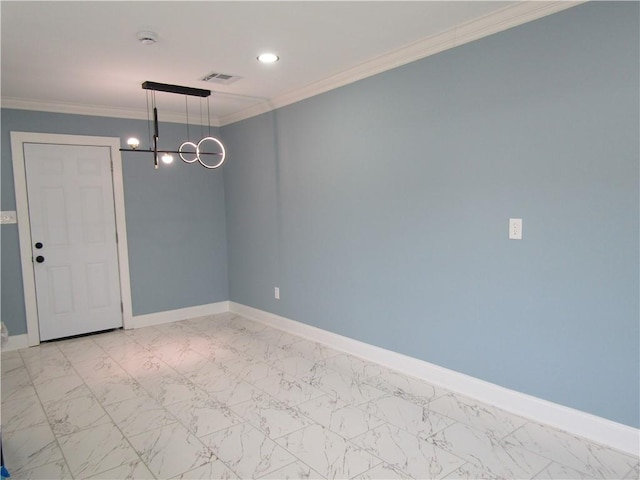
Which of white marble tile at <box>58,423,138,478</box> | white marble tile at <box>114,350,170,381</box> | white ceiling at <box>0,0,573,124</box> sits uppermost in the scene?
white ceiling at <box>0,0,573,124</box>

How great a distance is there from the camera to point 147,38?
8.74 ft

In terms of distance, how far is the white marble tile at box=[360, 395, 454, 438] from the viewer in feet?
8.46

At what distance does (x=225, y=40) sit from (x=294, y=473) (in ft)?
8.63

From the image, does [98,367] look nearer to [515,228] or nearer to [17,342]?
[17,342]

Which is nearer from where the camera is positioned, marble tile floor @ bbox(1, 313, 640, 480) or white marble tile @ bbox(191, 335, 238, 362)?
marble tile floor @ bbox(1, 313, 640, 480)

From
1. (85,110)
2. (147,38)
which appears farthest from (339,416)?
(85,110)

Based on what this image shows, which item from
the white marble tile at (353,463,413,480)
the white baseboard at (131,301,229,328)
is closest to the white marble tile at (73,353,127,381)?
the white baseboard at (131,301,229,328)

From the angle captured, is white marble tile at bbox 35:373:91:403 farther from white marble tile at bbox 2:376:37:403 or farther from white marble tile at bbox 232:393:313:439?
white marble tile at bbox 232:393:313:439

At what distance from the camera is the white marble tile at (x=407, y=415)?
2.58m

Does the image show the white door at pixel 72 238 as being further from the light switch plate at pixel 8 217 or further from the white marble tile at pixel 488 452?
the white marble tile at pixel 488 452

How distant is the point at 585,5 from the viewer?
7.28 ft

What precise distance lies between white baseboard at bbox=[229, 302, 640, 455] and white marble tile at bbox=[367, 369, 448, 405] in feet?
0.20

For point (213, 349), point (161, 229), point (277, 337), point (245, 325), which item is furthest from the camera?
point (161, 229)

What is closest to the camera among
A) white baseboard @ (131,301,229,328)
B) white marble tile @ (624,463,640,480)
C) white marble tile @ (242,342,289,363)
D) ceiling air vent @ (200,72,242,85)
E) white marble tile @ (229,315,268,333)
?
white marble tile @ (624,463,640,480)
